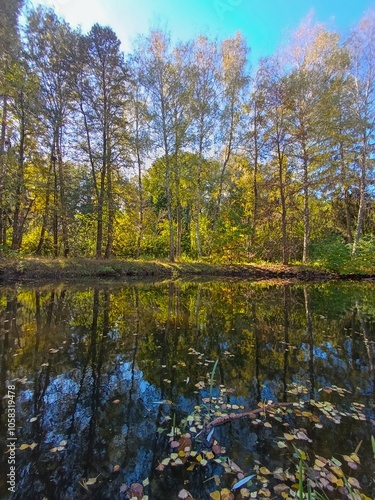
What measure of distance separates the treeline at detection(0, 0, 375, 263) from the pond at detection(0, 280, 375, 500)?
1158 centimetres

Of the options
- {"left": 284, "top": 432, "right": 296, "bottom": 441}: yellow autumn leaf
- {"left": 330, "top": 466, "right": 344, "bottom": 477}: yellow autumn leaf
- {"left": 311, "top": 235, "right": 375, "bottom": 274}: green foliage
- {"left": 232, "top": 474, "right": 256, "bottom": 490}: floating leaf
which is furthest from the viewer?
{"left": 311, "top": 235, "right": 375, "bottom": 274}: green foliage

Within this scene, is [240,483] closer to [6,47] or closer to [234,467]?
[234,467]

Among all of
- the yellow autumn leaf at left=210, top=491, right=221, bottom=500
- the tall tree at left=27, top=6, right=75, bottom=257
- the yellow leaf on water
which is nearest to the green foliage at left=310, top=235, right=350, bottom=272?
the tall tree at left=27, top=6, right=75, bottom=257

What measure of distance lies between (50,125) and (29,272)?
8.63 metres

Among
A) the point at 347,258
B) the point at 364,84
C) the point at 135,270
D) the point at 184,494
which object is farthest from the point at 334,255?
the point at 184,494

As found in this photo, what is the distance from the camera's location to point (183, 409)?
2771 millimetres

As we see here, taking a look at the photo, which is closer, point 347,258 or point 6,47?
point 6,47

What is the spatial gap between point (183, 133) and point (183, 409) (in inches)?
656

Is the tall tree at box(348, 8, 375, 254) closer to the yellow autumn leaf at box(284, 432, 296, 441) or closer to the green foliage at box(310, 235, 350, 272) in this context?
the green foliage at box(310, 235, 350, 272)

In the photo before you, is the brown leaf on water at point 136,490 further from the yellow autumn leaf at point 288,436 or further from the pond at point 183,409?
the yellow autumn leaf at point 288,436

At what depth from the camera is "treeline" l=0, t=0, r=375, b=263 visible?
14328 mm

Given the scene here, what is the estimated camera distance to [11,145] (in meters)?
14.9

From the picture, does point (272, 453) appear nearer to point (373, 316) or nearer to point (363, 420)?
point (363, 420)

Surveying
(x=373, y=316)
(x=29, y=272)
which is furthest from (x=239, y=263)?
(x=29, y=272)
